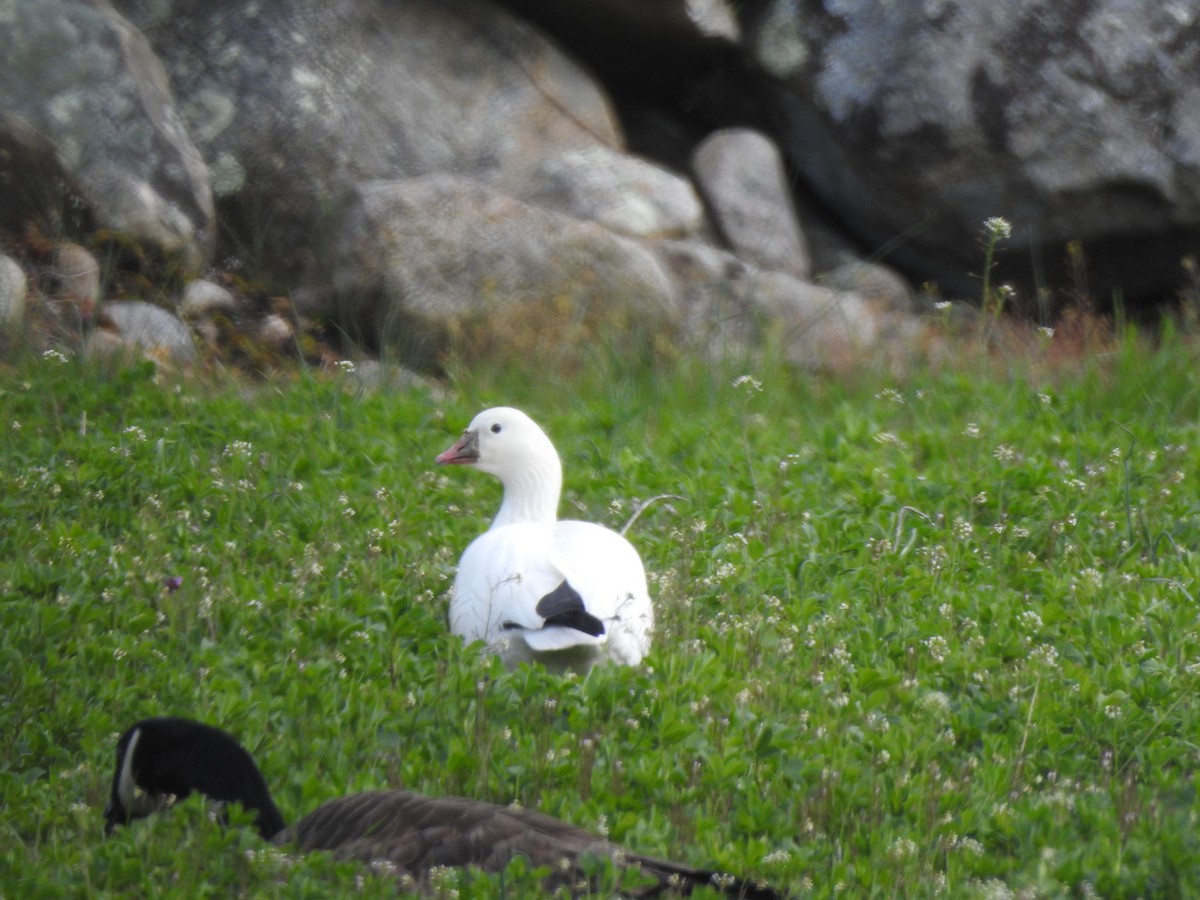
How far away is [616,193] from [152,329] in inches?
127

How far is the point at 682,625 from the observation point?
501cm

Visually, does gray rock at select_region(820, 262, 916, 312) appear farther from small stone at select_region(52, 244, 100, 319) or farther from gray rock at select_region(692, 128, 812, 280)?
small stone at select_region(52, 244, 100, 319)

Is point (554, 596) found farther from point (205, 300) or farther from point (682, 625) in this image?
point (205, 300)

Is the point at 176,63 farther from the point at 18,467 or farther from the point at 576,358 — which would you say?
the point at 18,467

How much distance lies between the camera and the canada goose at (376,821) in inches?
123

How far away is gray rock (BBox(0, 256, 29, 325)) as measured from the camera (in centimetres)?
754

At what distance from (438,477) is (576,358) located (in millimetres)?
2173

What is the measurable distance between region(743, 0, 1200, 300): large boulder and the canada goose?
7046mm

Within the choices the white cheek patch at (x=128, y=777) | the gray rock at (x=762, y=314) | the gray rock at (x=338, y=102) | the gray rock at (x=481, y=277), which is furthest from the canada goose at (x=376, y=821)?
the gray rock at (x=338, y=102)

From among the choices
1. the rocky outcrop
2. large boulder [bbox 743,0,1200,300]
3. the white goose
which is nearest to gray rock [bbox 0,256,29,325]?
the rocky outcrop

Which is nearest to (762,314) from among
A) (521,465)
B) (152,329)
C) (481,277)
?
(481,277)

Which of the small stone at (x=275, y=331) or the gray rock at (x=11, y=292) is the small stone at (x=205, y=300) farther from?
the gray rock at (x=11, y=292)

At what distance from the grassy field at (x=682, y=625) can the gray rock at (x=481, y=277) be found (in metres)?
0.92

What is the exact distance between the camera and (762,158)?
34.1ft
